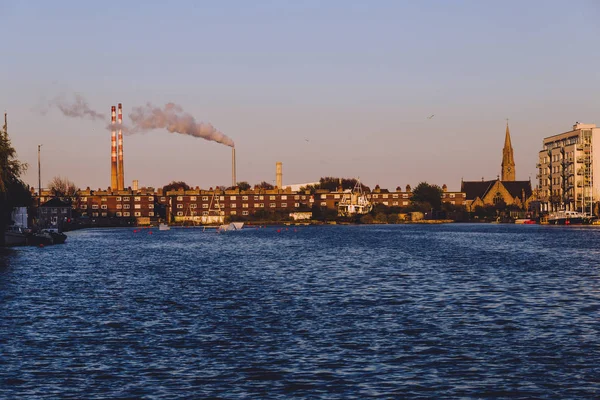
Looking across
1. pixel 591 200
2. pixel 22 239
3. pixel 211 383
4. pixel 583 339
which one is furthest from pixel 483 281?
pixel 591 200

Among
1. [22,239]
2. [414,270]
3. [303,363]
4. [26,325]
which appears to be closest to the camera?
[303,363]

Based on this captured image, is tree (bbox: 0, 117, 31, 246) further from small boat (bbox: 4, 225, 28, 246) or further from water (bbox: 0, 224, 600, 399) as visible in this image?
water (bbox: 0, 224, 600, 399)

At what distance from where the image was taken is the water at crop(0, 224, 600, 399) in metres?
24.0

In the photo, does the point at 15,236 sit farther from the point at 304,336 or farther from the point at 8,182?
the point at 304,336

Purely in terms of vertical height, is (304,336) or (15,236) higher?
(15,236)

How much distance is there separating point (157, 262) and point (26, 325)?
163ft

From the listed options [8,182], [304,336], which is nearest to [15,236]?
[8,182]

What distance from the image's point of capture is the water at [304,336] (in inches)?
945

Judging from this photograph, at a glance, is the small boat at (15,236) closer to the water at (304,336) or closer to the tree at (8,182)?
the tree at (8,182)

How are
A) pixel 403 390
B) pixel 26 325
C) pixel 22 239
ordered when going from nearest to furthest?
pixel 403 390 → pixel 26 325 → pixel 22 239

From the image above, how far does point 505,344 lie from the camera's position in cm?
3022

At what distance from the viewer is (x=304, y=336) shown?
107 feet

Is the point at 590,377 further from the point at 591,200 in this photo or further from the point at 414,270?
the point at 591,200

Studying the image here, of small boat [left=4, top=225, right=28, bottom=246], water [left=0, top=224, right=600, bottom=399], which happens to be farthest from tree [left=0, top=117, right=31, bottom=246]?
water [left=0, top=224, right=600, bottom=399]
